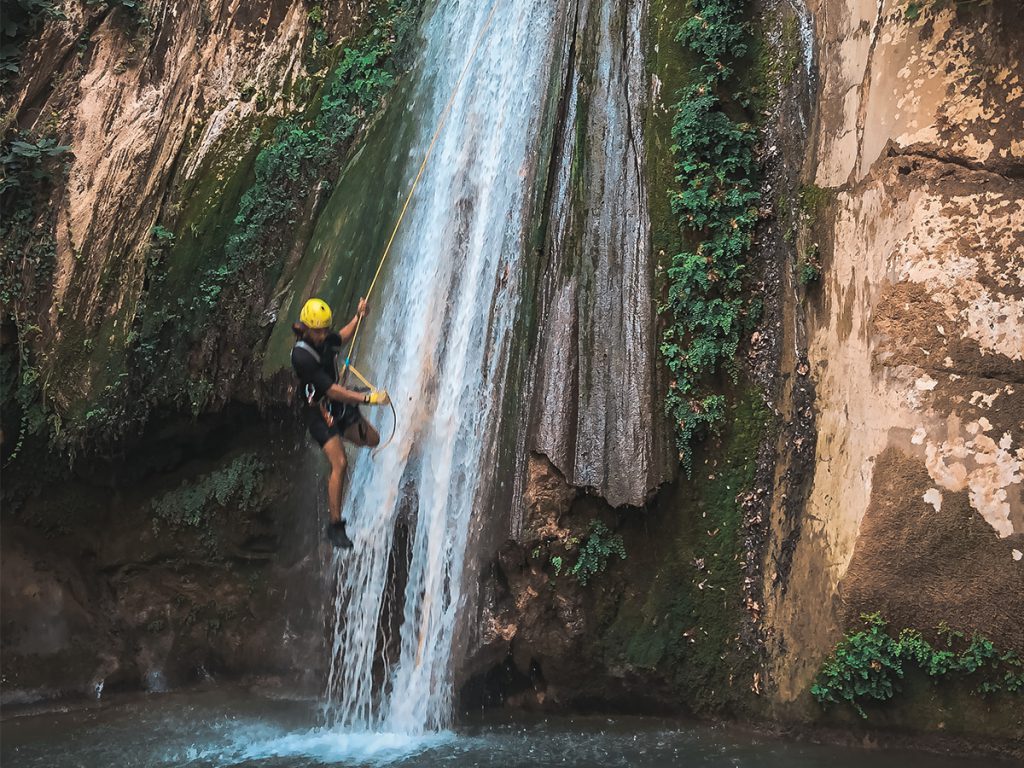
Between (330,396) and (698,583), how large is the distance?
3.04 m

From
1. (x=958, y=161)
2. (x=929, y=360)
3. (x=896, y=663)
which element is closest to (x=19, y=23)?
(x=958, y=161)

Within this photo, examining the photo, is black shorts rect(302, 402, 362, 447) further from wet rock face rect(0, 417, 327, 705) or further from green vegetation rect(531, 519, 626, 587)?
wet rock face rect(0, 417, 327, 705)

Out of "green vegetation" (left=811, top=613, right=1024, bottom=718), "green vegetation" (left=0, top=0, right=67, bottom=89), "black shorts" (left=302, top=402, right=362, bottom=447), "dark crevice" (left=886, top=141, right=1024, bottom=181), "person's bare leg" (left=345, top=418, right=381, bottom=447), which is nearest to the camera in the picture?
"green vegetation" (left=811, top=613, right=1024, bottom=718)

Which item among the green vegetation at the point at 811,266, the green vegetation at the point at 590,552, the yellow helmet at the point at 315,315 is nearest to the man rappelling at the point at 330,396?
the yellow helmet at the point at 315,315

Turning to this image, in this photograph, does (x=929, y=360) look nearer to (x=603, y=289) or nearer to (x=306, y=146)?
(x=603, y=289)

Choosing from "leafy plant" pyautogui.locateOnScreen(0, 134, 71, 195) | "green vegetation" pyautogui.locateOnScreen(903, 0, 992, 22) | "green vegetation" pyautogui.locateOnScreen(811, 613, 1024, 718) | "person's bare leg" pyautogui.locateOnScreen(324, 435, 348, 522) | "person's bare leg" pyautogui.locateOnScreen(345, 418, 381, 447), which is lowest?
"green vegetation" pyautogui.locateOnScreen(811, 613, 1024, 718)

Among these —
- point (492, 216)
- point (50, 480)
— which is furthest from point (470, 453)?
point (50, 480)

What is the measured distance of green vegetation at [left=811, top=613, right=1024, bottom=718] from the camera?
5223mm

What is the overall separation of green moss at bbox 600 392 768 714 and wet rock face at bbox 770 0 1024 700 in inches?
21.6

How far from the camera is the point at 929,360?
A: 5.46m

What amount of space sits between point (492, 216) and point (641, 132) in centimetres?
141

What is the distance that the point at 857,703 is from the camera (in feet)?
18.4

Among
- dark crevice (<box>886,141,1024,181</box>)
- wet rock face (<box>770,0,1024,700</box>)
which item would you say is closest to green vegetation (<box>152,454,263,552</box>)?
wet rock face (<box>770,0,1024,700</box>)

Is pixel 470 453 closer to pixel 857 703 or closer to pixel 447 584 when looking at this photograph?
pixel 447 584
